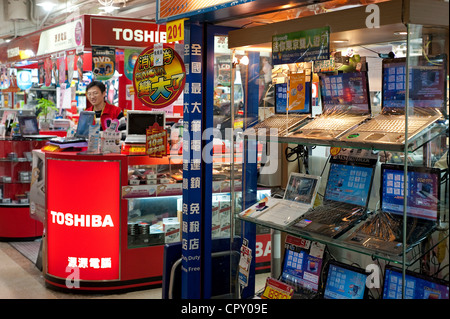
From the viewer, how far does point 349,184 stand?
2.74m

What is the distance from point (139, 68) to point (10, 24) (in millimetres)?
14553

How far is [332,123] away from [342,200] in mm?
397

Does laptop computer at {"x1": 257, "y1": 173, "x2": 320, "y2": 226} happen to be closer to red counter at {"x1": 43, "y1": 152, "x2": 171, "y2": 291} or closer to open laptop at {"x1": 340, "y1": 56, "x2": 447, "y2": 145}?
open laptop at {"x1": 340, "y1": 56, "x2": 447, "y2": 145}

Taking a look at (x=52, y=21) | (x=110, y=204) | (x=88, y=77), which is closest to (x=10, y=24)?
(x=52, y=21)

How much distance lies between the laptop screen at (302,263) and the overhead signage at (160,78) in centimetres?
123

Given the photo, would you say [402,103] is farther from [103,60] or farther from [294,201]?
[103,60]

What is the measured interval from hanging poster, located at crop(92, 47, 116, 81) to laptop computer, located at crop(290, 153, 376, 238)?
14.3 feet

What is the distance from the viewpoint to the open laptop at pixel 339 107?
101 inches

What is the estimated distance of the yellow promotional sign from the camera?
2867 millimetres

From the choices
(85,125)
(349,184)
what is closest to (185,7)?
(349,184)

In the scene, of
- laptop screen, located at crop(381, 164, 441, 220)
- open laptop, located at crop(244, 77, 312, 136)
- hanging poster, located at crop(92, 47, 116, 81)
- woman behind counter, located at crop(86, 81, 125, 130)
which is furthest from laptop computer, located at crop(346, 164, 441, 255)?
woman behind counter, located at crop(86, 81, 125, 130)

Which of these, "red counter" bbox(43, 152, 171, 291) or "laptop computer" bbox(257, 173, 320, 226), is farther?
"red counter" bbox(43, 152, 171, 291)

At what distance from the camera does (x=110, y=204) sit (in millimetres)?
4961

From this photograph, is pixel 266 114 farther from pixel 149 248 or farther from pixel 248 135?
pixel 149 248
